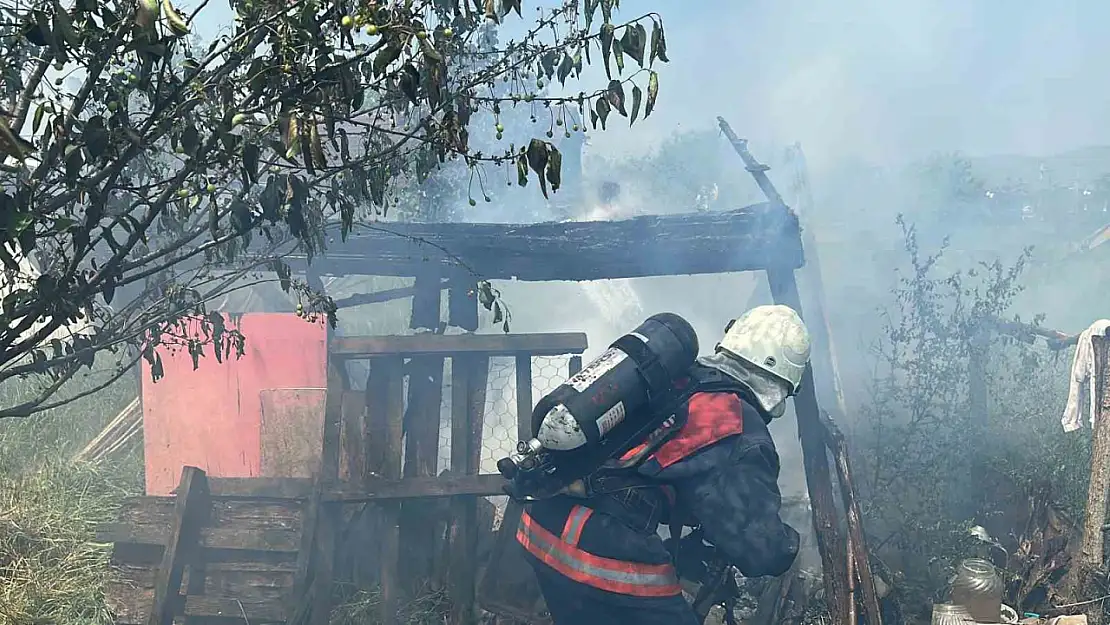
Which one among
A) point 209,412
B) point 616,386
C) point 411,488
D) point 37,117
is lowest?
point 411,488

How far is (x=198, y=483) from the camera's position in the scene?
6086 mm

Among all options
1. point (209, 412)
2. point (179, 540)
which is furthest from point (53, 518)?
point (209, 412)

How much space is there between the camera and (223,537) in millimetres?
6098

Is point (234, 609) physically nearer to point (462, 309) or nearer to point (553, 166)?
point (462, 309)

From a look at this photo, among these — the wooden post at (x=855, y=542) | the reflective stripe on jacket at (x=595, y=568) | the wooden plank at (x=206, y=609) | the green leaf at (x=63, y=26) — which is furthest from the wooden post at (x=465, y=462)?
the green leaf at (x=63, y=26)

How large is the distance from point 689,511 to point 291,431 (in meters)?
4.13

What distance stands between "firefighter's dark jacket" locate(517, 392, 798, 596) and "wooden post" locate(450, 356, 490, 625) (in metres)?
2.10

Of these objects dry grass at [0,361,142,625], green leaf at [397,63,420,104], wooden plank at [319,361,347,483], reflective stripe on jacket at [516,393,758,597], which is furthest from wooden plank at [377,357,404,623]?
green leaf at [397,63,420,104]

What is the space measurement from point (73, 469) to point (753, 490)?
5.79 meters

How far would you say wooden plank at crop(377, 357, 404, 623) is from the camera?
587cm

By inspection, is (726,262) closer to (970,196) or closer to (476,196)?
(476,196)

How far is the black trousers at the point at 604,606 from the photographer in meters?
3.79

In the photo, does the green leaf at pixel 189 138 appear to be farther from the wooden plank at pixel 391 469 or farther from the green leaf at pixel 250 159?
the wooden plank at pixel 391 469

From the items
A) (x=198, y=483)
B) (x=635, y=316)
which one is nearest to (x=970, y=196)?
(x=635, y=316)
